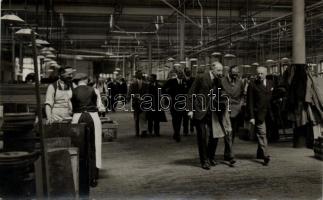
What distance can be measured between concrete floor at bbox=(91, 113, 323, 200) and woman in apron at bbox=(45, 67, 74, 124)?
103 cm

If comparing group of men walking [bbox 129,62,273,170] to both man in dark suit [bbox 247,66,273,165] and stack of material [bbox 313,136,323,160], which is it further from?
stack of material [bbox 313,136,323,160]

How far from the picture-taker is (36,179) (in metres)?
3.62

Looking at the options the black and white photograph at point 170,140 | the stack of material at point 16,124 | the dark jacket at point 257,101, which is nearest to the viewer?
the black and white photograph at point 170,140

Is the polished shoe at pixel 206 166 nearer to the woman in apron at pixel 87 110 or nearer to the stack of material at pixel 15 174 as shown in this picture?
the woman in apron at pixel 87 110

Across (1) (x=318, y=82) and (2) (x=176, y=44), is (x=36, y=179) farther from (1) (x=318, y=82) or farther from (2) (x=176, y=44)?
(2) (x=176, y=44)

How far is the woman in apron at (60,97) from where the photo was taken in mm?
5777

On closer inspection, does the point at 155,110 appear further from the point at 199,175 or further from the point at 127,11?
the point at 127,11

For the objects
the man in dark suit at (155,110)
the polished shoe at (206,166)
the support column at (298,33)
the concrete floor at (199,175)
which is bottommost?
the concrete floor at (199,175)

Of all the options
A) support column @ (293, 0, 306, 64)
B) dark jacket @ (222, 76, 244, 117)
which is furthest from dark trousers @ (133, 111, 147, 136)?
dark jacket @ (222, 76, 244, 117)

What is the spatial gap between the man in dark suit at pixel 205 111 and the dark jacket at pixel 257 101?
1.62 ft

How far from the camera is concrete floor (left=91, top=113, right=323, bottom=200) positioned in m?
5.13

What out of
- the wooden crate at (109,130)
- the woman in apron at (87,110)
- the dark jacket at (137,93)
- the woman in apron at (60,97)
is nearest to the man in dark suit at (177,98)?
the dark jacket at (137,93)

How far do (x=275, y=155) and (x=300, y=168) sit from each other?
4.25 feet

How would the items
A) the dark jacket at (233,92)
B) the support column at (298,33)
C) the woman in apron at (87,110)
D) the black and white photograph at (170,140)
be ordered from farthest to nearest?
the support column at (298,33), the dark jacket at (233,92), the woman in apron at (87,110), the black and white photograph at (170,140)
